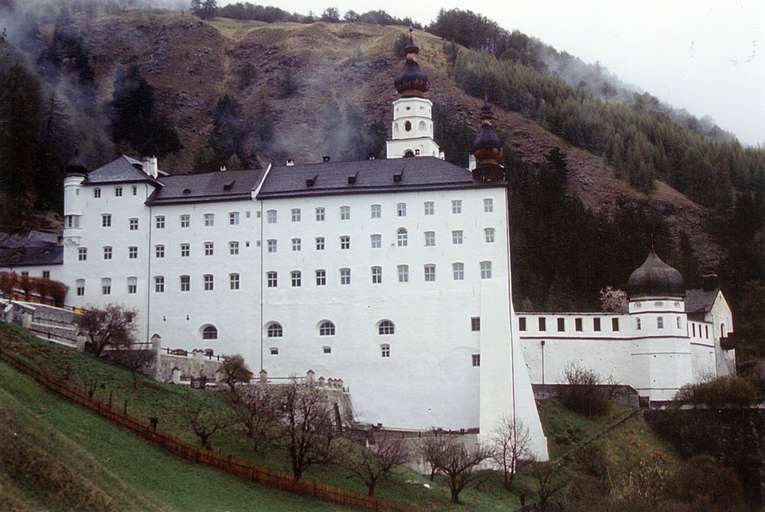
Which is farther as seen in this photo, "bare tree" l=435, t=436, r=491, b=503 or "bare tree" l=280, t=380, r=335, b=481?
"bare tree" l=435, t=436, r=491, b=503

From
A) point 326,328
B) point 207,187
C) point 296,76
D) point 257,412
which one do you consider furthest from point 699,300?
point 296,76

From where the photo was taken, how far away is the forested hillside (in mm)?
74750

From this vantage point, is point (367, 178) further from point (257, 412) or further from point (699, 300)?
point (699, 300)

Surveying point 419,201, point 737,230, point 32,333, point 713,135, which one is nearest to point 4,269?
point 32,333

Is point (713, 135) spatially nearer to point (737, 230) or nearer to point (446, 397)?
point (737, 230)

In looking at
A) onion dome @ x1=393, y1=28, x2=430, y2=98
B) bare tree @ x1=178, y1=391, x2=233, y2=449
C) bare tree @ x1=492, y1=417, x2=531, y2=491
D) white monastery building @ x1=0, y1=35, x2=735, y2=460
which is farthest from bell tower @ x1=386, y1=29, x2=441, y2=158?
bare tree @ x1=178, y1=391, x2=233, y2=449

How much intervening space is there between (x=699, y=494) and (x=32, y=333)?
28026 millimetres

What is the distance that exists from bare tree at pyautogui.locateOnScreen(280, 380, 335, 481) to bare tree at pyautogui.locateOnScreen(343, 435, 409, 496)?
1039mm

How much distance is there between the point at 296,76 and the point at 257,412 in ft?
303

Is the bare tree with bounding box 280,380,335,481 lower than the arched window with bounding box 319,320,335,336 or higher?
lower

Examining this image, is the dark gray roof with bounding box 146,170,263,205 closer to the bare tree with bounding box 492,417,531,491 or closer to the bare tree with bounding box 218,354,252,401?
the bare tree with bounding box 218,354,252,401

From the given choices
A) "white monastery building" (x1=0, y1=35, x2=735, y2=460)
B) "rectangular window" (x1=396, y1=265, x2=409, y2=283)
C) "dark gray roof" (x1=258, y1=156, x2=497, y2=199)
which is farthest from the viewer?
"dark gray roof" (x1=258, y1=156, x2=497, y2=199)

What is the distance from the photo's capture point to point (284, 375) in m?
49.2

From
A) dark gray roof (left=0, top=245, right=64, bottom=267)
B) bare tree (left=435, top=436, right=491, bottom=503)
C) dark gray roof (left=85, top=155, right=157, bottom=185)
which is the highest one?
dark gray roof (left=85, top=155, right=157, bottom=185)
